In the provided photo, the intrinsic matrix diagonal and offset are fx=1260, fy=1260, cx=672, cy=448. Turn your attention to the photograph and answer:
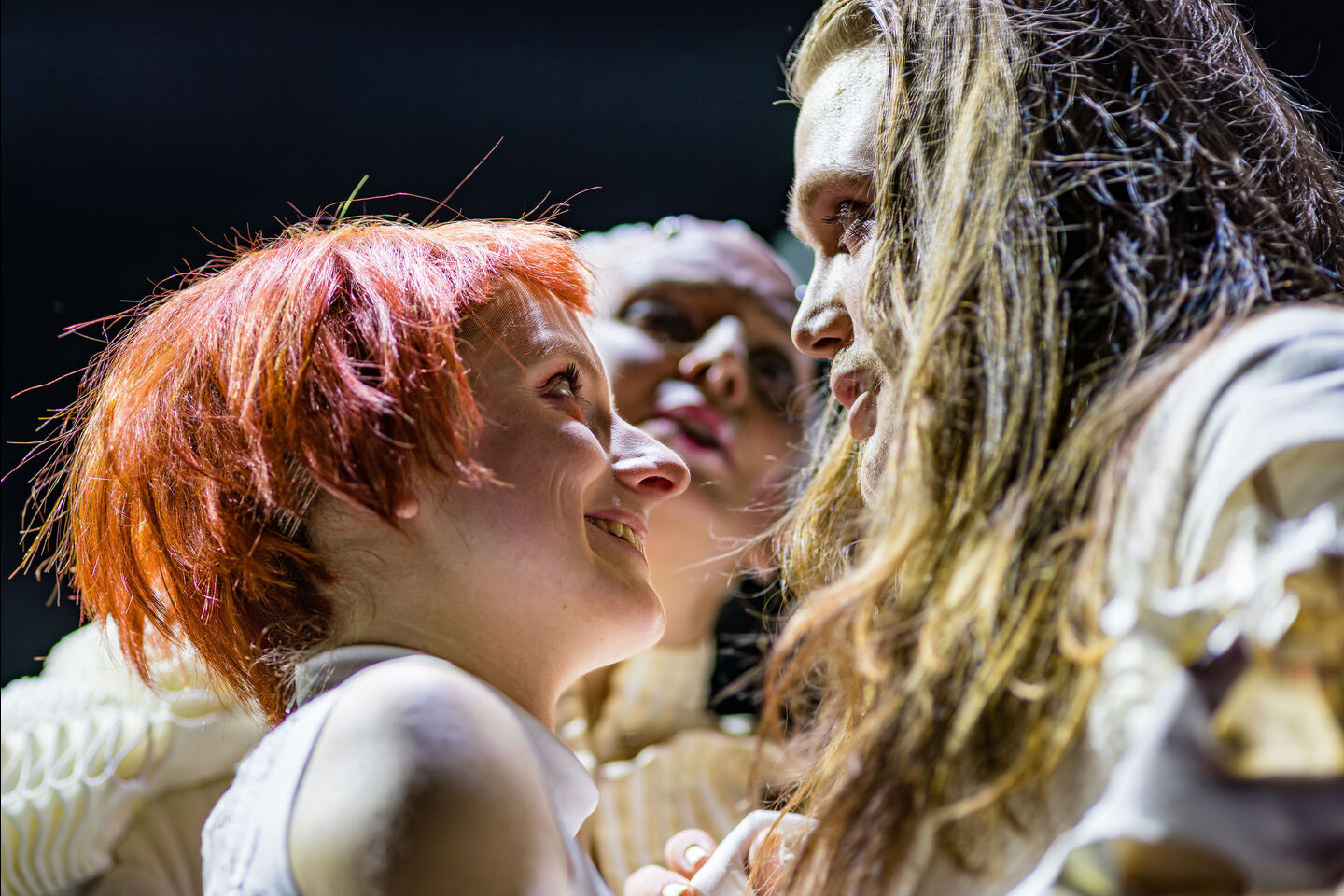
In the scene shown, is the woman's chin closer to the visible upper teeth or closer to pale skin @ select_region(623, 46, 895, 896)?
the visible upper teeth

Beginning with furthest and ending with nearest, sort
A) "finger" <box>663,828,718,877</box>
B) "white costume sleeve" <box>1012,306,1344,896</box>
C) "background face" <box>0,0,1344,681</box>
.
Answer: "background face" <box>0,0,1344,681</box>, "finger" <box>663,828,718,877</box>, "white costume sleeve" <box>1012,306,1344,896</box>

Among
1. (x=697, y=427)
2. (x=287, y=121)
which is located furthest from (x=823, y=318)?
(x=287, y=121)

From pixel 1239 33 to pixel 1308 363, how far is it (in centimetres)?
56

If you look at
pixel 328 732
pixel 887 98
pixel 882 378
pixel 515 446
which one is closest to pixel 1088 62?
pixel 887 98

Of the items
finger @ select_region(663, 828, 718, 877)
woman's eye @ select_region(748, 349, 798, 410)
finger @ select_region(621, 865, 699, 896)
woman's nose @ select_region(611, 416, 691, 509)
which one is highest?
woman's nose @ select_region(611, 416, 691, 509)

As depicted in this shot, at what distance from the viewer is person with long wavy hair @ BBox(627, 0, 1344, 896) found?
0.68 meters

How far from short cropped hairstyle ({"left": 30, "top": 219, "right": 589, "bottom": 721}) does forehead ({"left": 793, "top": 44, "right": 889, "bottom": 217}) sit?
0.25 metres

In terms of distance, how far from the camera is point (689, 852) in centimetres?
120

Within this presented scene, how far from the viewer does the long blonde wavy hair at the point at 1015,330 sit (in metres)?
0.76

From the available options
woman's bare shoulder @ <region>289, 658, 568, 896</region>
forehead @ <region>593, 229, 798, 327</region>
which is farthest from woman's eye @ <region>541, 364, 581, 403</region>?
forehead @ <region>593, 229, 798, 327</region>

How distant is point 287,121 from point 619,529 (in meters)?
1.36

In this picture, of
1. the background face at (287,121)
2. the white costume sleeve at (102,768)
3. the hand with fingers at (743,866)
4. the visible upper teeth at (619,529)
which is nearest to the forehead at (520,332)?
the visible upper teeth at (619,529)

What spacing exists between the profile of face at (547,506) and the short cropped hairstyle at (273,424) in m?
0.03

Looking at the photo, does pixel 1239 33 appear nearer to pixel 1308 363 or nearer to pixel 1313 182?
pixel 1313 182
